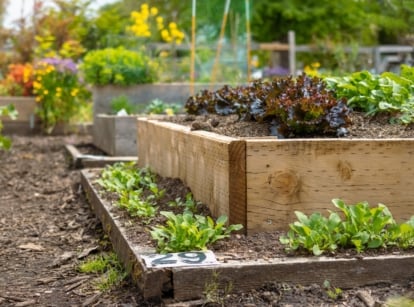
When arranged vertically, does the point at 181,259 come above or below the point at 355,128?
below

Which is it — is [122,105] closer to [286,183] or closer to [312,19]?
[286,183]

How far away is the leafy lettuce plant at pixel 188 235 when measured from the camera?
298 centimetres

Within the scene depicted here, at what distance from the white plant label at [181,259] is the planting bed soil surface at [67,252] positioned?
0.13m

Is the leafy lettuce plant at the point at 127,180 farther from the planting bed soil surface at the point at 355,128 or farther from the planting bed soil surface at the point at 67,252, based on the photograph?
the planting bed soil surface at the point at 355,128

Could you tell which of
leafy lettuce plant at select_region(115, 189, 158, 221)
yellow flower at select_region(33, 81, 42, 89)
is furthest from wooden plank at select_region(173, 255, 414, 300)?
yellow flower at select_region(33, 81, 42, 89)

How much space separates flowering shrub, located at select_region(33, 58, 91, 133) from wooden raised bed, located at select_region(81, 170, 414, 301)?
8.58 metres

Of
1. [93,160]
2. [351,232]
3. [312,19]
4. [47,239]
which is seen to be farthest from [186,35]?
[351,232]

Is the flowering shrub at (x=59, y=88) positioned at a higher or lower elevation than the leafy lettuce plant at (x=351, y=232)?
higher

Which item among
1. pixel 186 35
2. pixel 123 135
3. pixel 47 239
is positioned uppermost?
pixel 186 35

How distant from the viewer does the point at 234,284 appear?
2762 millimetres

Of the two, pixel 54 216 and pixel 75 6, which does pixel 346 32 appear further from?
pixel 54 216

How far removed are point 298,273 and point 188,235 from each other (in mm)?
487

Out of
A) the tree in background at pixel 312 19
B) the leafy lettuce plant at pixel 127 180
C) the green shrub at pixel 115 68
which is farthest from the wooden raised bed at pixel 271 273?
the tree in background at pixel 312 19

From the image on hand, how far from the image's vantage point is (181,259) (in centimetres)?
282
